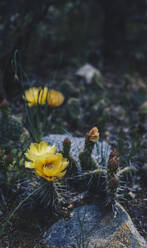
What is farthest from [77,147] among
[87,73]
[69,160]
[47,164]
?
[87,73]

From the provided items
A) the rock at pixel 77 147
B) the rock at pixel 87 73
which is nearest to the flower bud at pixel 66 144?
the rock at pixel 77 147

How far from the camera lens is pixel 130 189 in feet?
7.43

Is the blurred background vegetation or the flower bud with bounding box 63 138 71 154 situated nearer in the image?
the flower bud with bounding box 63 138 71 154

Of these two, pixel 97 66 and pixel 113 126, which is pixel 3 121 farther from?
pixel 97 66

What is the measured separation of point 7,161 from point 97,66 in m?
2.43

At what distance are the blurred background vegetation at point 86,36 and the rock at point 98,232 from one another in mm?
2167

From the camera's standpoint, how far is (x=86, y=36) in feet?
14.1

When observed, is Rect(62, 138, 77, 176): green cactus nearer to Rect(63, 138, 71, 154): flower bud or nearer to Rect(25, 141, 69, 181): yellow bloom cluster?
Rect(63, 138, 71, 154): flower bud

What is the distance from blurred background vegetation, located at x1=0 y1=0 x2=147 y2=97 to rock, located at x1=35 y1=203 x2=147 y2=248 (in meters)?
2.17

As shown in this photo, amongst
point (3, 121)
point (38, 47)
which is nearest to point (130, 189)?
point (3, 121)

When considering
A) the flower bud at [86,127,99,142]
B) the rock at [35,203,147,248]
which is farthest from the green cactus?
the rock at [35,203,147,248]

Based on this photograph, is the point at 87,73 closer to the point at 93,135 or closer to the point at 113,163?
the point at 93,135

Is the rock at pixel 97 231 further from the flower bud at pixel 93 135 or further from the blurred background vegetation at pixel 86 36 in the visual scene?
the blurred background vegetation at pixel 86 36

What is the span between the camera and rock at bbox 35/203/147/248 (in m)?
1.75
